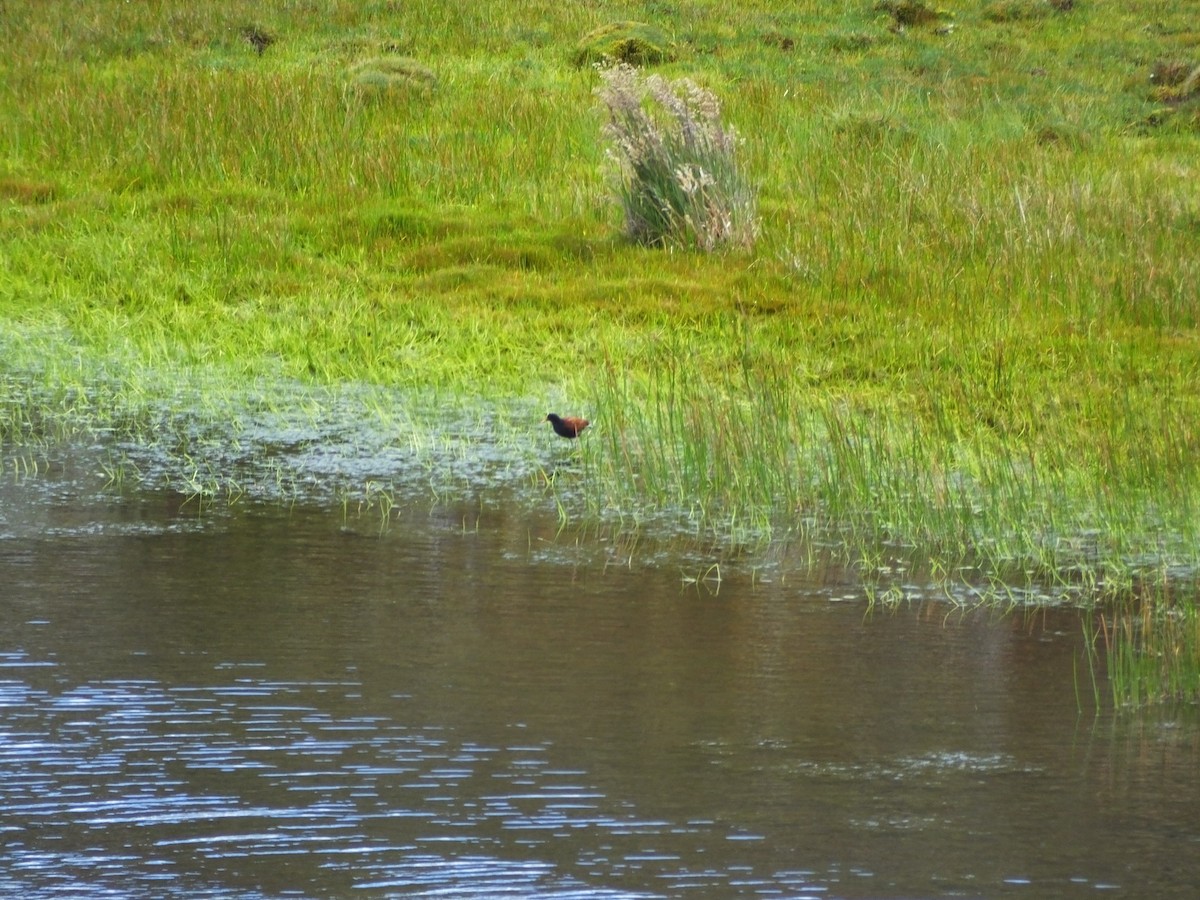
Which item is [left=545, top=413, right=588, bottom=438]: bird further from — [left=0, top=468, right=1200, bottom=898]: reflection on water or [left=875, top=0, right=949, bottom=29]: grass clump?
[left=875, top=0, right=949, bottom=29]: grass clump

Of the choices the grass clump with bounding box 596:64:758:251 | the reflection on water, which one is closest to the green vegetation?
the grass clump with bounding box 596:64:758:251

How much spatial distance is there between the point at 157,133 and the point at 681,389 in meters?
6.86

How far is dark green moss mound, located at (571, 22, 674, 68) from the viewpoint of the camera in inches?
705

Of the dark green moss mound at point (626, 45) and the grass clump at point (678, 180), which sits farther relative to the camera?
the dark green moss mound at point (626, 45)

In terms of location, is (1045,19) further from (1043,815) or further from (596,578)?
(1043,815)

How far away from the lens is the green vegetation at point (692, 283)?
643 cm

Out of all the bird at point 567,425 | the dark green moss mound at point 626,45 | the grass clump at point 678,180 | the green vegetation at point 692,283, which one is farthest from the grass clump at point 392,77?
the bird at point 567,425

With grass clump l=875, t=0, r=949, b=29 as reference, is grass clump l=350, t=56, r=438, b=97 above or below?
below

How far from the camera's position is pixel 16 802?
3.38 m

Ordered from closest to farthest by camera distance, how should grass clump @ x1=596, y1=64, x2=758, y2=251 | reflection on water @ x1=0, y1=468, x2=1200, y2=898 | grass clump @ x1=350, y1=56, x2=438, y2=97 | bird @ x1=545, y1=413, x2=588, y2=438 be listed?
reflection on water @ x1=0, y1=468, x2=1200, y2=898, bird @ x1=545, y1=413, x2=588, y2=438, grass clump @ x1=596, y1=64, x2=758, y2=251, grass clump @ x1=350, y1=56, x2=438, y2=97

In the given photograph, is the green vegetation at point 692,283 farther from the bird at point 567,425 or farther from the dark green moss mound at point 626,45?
the dark green moss mound at point 626,45

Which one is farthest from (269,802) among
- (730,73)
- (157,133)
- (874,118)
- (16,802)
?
(730,73)

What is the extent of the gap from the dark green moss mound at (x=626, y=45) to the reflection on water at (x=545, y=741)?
13.2 meters

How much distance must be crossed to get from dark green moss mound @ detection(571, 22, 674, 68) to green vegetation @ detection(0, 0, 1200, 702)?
0.24 metres
